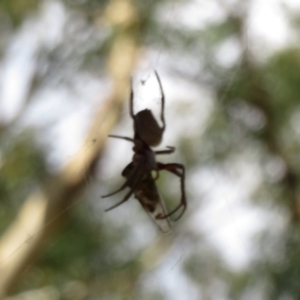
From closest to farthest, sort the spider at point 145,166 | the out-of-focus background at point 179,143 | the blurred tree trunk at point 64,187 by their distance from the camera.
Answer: the spider at point 145,166 → the blurred tree trunk at point 64,187 → the out-of-focus background at point 179,143

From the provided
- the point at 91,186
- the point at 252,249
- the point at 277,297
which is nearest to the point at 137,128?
the point at 91,186

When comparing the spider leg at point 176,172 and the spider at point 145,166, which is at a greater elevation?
the spider at point 145,166

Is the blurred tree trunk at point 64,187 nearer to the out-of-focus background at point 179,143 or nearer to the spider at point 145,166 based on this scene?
the out-of-focus background at point 179,143

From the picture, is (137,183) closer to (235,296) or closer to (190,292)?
(190,292)

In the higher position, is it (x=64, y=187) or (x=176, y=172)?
(x=176, y=172)

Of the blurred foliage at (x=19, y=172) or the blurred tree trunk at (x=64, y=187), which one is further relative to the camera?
the blurred foliage at (x=19, y=172)

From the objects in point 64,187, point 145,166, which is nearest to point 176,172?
point 145,166

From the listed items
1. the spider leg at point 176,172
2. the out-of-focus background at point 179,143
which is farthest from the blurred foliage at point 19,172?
the spider leg at point 176,172

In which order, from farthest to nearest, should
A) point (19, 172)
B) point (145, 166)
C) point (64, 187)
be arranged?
point (19, 172) → point (64, 187) → point (145, 166)

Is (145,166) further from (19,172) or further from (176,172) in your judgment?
(19,172)
